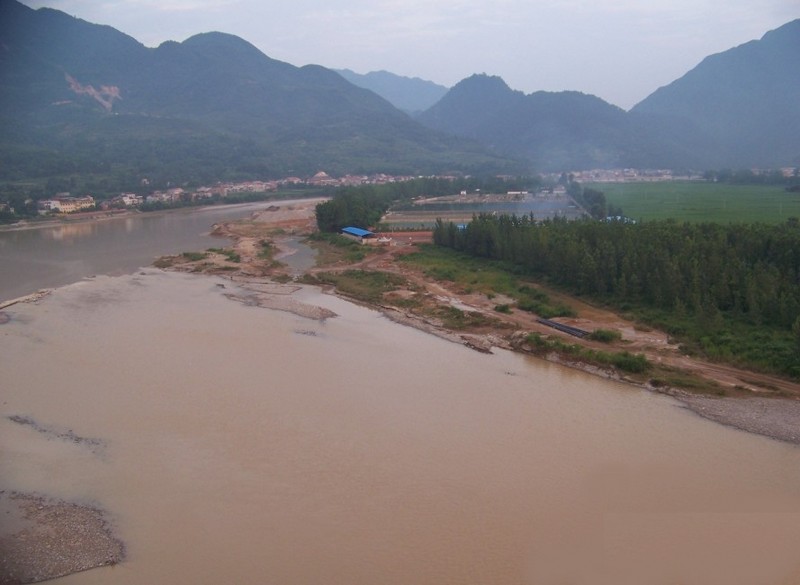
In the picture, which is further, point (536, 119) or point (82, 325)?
point (536, 119)

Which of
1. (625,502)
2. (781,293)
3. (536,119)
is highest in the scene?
(536,119)

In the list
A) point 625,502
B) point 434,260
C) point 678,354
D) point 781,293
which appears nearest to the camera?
point 625,502

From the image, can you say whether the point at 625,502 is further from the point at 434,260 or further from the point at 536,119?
the point at 536,119

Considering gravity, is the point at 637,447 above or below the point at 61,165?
below

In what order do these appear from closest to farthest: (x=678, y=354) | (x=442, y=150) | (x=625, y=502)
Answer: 1. (x=625, y=502)
2. (x=678, y=354)
3. (x=442, y=150)

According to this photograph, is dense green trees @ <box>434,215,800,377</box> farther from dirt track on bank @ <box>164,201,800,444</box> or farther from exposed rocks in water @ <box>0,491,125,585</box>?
exposed rocks in water @ <box>0,491,125,585</box>

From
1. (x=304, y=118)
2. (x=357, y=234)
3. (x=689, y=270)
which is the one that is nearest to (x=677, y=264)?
(x=689, y=270)

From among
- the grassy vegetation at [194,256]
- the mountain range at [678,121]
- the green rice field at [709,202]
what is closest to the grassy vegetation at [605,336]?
the grassy vegetation at [194,256]

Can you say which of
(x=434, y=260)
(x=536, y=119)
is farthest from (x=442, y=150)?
(x=434, y=260)
